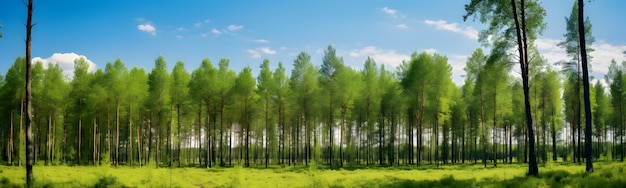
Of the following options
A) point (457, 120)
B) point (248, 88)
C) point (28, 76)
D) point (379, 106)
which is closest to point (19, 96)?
point (248, 88)

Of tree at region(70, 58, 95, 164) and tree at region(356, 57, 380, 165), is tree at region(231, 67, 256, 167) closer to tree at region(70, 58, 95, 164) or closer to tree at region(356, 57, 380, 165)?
tree at region(356, 57, 380, 165)

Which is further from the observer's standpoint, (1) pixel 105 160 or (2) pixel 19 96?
(2) pixel 19 96

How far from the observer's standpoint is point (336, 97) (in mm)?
36969

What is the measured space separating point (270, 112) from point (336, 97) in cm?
886

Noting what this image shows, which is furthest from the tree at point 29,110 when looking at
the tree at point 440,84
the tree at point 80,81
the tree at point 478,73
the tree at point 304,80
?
the tree at point 478,73

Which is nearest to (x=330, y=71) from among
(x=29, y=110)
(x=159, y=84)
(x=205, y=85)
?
(x=205, y=85)

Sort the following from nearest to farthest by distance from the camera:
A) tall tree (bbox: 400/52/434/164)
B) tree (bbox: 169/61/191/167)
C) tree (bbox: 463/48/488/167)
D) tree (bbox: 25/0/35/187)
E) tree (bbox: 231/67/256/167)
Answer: tree (bbox: 25/0/35/187) → tree (bbox: 463/48/488/167) → tall tree (bbox: 400/52/434/164) → tree (bbox: 169/61/191/167) → tree (bbox: 231/67/256/167)

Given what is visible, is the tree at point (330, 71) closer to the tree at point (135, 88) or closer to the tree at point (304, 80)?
the tree at point (304, 80)

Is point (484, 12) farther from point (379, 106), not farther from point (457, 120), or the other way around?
point (457, 120)

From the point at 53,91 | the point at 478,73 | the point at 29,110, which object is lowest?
the point at 29,110

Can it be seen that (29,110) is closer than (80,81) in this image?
Yes

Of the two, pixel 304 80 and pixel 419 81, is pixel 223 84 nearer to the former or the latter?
pixel 304 80

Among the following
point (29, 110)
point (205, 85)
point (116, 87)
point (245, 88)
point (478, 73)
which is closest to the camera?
point (29, 110)

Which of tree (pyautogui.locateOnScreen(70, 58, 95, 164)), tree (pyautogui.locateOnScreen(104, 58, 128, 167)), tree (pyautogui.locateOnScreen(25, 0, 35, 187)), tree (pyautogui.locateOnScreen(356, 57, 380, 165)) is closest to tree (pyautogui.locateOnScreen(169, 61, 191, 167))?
tree (pyautogui.locateOnScreen(104, 58, 128, 167))
